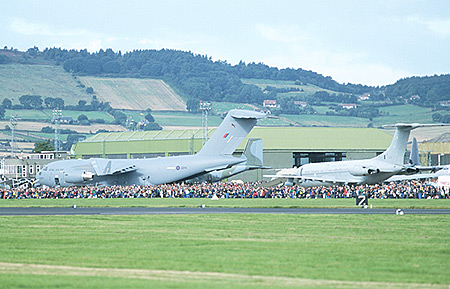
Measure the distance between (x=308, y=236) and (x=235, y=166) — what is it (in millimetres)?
46335

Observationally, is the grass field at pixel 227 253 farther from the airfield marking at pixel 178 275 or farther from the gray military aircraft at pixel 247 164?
the gray military aircraft at pixel 247 164

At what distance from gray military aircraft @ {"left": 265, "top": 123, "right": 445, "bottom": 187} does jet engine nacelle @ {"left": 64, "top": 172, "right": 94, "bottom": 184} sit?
2029 cm

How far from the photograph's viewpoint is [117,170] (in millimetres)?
73375

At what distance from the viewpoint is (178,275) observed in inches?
681

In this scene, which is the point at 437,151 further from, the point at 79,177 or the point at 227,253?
the point at 227,253

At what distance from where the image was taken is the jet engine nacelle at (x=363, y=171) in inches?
2643

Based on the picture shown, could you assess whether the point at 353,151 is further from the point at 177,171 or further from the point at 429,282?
the point at 429,282

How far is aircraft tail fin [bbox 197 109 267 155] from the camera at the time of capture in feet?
233

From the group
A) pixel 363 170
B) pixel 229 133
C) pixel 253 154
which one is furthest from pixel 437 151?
pixel 229 133

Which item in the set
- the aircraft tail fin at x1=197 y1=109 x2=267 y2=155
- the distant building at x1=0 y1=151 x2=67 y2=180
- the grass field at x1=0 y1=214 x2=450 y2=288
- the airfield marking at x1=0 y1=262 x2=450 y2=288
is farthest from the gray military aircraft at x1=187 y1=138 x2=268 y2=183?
the airfield marking at x1=0 y1=262 x2=450 y2=288

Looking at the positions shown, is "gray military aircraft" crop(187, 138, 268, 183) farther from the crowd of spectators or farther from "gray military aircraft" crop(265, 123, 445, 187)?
"gray military aircraft" crop(265, 123, 445, 187)

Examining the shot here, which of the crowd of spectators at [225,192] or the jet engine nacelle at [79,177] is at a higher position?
the jet engine nacelle at [79,177]

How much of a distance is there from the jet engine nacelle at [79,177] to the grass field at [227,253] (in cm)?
4032

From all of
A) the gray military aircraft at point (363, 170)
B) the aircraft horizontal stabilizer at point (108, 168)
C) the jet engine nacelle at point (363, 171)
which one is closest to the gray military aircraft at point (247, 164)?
the aircraft horizontal stabilizer at point (108, 168)
